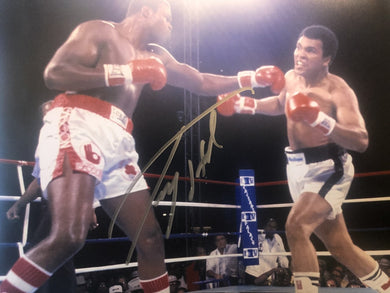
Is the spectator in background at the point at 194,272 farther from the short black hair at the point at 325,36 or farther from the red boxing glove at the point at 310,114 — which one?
the short black hair at the point at 325,36

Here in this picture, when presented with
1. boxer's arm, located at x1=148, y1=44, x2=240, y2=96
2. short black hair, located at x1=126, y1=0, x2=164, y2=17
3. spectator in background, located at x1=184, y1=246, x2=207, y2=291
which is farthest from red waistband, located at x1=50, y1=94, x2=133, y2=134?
spectator in background, located at x1=184, y1=246, x2=207, y2=291

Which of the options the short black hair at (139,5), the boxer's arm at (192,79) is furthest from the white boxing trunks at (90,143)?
the short black hair at (139,5)

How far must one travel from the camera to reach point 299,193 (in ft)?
7.39

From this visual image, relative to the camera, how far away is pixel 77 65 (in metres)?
1.60

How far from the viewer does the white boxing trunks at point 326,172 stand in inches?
84.5

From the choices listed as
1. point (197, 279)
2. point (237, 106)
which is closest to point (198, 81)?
point (237, 106)

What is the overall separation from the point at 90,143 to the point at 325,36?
1.67 m

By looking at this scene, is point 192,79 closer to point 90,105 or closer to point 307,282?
point 90,105

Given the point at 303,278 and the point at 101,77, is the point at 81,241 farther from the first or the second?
the point at 303,278

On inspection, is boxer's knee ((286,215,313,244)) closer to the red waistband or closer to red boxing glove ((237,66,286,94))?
red boxing glove ((237,66,286,94))

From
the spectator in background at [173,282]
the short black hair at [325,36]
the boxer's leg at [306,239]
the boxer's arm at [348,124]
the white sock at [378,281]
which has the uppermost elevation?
the short black hair at [325,36]

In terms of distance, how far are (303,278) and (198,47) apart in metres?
1.43

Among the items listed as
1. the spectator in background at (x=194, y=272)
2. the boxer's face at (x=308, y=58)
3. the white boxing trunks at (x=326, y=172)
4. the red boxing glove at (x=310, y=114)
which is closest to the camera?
the red boxing glove at (x=310, y=114)

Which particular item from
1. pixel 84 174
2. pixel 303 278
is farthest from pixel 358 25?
pixel 84 174
